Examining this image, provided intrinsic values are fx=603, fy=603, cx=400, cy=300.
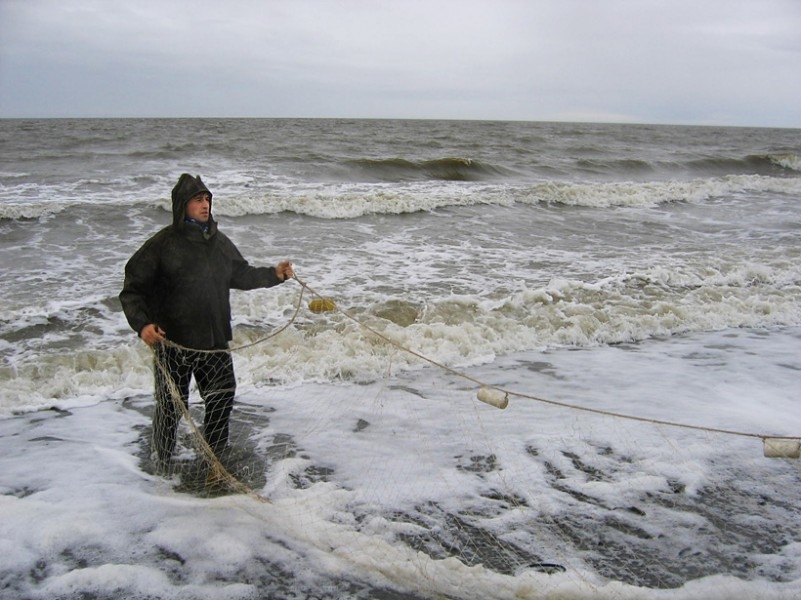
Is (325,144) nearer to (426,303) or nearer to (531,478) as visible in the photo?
(426,303)

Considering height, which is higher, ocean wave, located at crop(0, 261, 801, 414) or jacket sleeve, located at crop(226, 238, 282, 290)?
jacket sleeve, located at crop(226, 238, 282, 290)

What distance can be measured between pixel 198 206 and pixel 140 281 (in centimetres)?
54

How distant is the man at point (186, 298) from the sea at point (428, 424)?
0.26 meters

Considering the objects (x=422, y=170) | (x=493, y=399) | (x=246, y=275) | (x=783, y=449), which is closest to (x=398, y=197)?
(x=422, y=170)

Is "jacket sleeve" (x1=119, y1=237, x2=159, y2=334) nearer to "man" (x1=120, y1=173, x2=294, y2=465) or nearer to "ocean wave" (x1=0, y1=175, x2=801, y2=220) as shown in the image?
"man" (x1=120, y1=173, x2=294, y2=465)

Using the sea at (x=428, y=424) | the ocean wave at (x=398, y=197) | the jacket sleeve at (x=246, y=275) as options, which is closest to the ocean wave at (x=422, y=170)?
the ocean wave at (x=398, y=197)

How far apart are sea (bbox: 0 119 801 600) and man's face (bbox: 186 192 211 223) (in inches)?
34.2

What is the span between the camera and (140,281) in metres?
3.44

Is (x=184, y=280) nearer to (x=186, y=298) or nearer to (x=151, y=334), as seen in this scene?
(x=186, y=298)

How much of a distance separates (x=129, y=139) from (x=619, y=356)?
104 feet

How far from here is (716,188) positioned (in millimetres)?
22062

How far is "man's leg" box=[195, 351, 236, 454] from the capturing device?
3.76 metres

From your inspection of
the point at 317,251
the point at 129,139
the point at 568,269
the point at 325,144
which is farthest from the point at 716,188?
the point at 129,139

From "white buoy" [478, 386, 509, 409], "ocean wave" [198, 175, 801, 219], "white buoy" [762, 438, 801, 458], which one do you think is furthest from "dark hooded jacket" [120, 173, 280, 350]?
"ocean wave" [198, 175, 801, 219]
